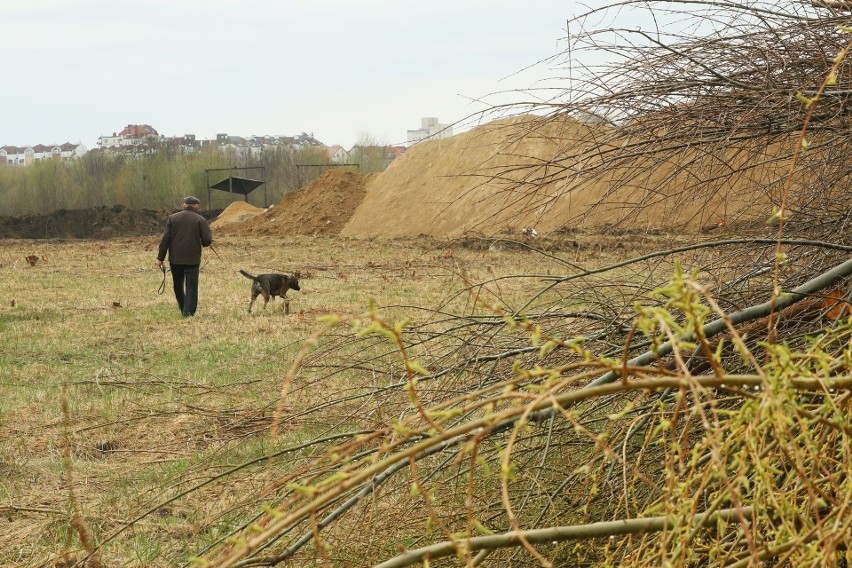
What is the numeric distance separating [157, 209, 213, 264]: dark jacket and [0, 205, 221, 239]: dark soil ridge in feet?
82.7

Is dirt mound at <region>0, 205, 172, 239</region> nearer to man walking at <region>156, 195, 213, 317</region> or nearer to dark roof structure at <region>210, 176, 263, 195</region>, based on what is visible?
dark roof structure at <region>210, 176, 263, 195</region>

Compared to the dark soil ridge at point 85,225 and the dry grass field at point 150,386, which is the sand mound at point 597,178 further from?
the dark soil ridge at point 85,225

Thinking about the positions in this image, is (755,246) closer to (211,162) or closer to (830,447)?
(830,447)

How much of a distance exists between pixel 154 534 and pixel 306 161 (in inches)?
2557

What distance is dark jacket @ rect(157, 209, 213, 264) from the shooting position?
1261 cm

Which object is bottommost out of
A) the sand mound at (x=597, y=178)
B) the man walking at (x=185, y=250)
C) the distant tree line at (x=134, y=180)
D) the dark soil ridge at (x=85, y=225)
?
the man walking at (x=185, y=250)

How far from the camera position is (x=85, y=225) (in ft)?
129

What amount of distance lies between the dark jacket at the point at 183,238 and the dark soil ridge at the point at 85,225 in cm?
2521

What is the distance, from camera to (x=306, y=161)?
224ft

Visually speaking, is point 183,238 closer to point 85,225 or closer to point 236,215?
point 85,225

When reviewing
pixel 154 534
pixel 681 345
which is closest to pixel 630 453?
pixel 681 345

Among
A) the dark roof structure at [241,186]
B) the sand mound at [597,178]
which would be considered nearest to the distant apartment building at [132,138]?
the dark roof structure at [241,186]

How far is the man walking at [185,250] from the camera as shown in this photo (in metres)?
12.6

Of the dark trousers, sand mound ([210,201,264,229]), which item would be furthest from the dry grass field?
sand mound ([210,201,264,229])
